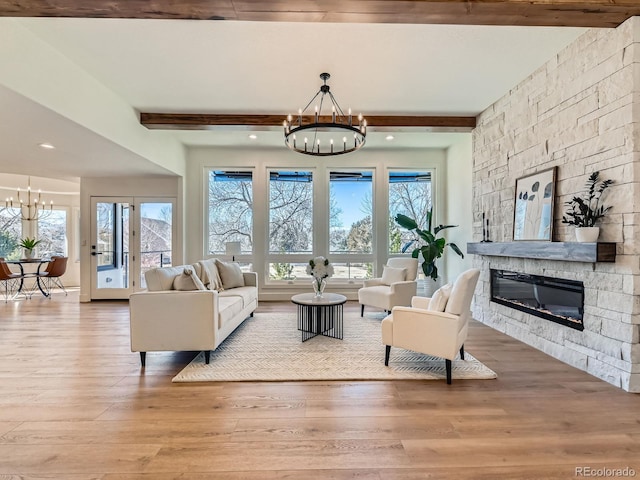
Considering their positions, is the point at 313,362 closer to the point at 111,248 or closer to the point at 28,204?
Answer: the point at 111,248

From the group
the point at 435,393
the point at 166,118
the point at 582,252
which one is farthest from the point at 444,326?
the point at 166,118

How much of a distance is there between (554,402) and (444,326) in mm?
933

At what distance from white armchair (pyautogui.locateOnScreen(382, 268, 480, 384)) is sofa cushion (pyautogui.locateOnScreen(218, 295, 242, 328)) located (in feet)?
5.64

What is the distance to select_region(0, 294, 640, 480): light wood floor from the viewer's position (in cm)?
181

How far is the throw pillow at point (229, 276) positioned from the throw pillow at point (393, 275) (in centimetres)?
241

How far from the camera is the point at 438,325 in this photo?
294 cm

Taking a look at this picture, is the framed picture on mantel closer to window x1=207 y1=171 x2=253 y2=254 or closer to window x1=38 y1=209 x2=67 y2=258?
window x1=207 y1=171 x2=253 y2=254

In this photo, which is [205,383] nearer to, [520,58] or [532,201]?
[532,201]

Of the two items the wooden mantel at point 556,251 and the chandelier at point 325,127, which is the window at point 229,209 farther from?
the wooden mantel at point 556,251

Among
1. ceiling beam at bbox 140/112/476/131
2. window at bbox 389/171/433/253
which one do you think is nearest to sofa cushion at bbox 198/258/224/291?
ceiling beam at bbox 140/112/476/131

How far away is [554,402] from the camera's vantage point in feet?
8.21

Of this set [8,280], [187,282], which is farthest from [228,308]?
[8,280]

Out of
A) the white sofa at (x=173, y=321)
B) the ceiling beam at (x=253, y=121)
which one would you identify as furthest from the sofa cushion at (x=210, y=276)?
the ceiling beam at (x=253, y=121)

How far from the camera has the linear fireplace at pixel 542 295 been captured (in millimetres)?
3211
